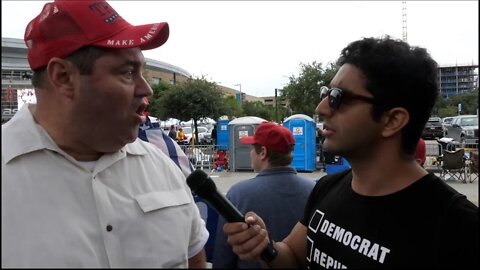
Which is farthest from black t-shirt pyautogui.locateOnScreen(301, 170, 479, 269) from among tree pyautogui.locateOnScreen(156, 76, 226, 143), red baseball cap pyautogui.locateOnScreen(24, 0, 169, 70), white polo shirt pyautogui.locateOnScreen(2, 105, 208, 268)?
tree pyautogui.locateOnScreen(156, 76, 226, 143)

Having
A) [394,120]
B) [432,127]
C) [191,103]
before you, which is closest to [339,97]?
[394,120]

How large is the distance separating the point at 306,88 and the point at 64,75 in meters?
31.1

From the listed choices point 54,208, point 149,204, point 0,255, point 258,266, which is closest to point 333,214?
point 258,266

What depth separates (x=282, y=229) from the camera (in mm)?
3121

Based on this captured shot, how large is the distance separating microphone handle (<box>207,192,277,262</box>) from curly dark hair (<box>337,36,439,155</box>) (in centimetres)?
87

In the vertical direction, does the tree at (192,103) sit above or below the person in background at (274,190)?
above

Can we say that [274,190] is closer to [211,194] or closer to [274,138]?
[274,138]

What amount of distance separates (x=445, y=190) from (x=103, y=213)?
1.28 meters

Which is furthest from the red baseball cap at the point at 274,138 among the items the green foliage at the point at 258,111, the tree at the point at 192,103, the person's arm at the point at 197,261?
the green foliage at the point at 258,111

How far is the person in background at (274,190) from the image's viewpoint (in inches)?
124

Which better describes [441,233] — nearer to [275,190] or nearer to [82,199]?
[82,199]

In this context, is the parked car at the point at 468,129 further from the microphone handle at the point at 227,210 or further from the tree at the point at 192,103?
the tree at the point at 192,103

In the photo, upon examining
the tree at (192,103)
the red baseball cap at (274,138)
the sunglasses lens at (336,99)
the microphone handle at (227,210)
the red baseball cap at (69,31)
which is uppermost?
the tree at (192,103)

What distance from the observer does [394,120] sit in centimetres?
186
